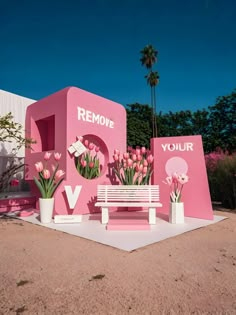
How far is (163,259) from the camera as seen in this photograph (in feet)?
10.4

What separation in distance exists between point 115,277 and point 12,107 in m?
8.91

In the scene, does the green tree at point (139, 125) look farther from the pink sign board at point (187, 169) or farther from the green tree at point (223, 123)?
the pink sign board at point (187, 169)

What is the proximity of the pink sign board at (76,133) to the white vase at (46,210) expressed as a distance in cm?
36

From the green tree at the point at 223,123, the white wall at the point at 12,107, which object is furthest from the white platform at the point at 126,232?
the green tree at the point at 223,123

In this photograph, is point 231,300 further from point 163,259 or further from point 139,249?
point 139,249

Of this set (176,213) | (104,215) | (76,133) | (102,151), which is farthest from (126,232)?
(102,151)

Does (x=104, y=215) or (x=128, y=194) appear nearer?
(x=104, y=215)

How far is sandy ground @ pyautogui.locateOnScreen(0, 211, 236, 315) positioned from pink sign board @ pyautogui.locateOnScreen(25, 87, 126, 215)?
6.47 feet

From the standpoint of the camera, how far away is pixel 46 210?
539 centimetres

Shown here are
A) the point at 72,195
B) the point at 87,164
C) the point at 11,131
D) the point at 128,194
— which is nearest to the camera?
the point at 128,194

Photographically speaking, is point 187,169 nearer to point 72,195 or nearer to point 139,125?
point 72,195

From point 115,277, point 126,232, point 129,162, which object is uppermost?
point 129,162

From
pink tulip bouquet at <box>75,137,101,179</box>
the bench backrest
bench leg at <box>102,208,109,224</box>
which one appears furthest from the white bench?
pink tulip bouquet at <box>75,137,101,179</box>

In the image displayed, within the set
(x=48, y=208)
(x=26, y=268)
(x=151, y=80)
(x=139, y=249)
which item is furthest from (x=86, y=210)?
(x=151, y=80)
